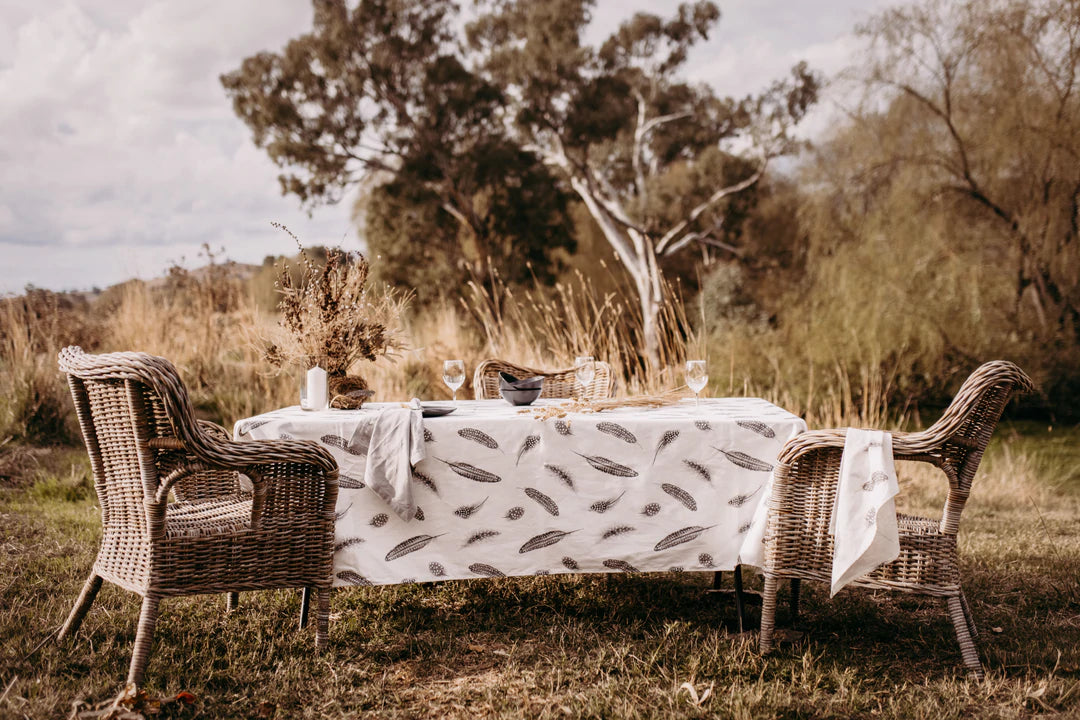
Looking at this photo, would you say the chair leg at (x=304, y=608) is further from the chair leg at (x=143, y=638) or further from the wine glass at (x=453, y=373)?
the wine glass at (x=453, y=373)

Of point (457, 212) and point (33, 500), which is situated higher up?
point (457, 212)

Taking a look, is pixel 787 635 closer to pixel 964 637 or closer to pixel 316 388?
pixel 964 637

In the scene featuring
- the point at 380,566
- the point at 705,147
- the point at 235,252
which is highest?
the point at 705,147

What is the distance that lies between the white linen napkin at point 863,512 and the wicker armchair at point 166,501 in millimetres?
1374

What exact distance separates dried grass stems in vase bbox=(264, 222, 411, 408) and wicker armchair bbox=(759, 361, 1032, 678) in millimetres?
1399

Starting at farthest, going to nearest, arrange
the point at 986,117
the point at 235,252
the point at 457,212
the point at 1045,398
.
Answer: the point at 457,212, the point at 986,117, the point at 1045,398, the point at 235,252

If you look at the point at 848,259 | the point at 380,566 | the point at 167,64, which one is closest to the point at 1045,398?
the point at 848,259

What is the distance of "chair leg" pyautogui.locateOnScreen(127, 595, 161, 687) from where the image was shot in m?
1.92

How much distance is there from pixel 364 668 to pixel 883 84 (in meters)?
9.61

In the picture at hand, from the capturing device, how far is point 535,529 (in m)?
2.36

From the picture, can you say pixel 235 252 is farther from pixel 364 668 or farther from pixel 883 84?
pixel 883 84

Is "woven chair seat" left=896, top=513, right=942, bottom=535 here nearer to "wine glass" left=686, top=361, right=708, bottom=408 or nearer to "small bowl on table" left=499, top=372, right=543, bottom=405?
"wine glass" left=686, top=361, right=708, bottom=408

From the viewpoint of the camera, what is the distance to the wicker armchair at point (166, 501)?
189 centimetres

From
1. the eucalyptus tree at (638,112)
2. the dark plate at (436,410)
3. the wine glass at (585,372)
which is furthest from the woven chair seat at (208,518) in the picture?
the eucalyptus tree at (638,112)
